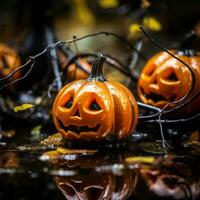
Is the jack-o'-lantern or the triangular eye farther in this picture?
the jack-o'-lantern

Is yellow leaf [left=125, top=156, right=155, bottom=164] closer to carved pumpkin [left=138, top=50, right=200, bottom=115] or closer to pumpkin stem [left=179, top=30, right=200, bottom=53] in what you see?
carved pumpkin [left=138, top=50, right=200, bottom=115]

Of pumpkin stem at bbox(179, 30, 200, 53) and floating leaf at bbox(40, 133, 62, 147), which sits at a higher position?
pumpkin stem at bbox(179, 30, 200, 53)

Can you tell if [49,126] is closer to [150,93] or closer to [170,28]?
[150,93]

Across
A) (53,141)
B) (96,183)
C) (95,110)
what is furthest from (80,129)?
Result: (96,183)

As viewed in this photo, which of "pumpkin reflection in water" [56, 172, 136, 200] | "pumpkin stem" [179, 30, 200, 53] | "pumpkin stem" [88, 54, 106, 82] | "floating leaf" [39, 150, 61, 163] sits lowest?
"pumpkin reflection in water" [56, 172, 136, 200]

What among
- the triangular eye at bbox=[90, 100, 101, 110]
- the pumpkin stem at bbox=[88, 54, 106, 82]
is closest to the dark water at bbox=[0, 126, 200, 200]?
the triangular eye at bbox=[90, 100, 101, 110]

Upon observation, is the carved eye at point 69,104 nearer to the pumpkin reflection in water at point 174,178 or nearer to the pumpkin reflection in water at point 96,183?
the pumpkin reflection in water at point 96,183

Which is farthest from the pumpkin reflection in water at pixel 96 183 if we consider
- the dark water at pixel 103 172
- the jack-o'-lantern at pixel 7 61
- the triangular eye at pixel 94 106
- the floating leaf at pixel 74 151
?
the jack-o'-lantern at pixel 7 61
